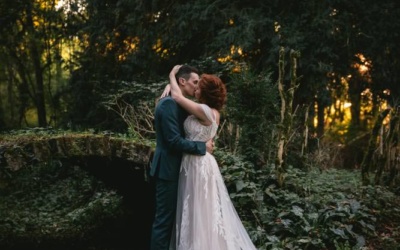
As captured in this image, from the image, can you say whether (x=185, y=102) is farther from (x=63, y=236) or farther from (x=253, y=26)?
(x=253, y=26)

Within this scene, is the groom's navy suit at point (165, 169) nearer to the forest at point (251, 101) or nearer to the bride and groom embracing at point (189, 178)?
the bride and groom embracing at point (189, 178)

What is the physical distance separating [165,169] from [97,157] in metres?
1.97

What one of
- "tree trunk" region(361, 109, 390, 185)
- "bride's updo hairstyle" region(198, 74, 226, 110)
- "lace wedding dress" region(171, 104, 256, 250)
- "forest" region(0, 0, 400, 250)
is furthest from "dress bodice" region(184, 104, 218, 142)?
"tree trunk" region(361, 109, 390, 185)

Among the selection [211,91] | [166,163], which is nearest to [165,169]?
[166,163]

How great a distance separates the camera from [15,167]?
5629mm

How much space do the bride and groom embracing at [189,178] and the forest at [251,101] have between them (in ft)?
3.96

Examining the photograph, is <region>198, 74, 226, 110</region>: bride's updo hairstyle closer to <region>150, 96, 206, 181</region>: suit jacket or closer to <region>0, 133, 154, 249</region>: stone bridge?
<region>150, 96, 206, 181</region>: suit jacket

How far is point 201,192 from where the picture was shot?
4.95 m

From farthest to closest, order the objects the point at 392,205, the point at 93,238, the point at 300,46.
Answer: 1. the point at 300,46
2. the point at 93,238
3. the point at 392,205

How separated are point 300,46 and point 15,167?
7.50m

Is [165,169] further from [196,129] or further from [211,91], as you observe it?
[211,91]

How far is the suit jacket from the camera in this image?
467 centimetres

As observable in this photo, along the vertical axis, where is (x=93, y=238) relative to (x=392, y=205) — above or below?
below

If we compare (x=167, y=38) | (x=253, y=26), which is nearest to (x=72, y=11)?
(x=167, y=38)
